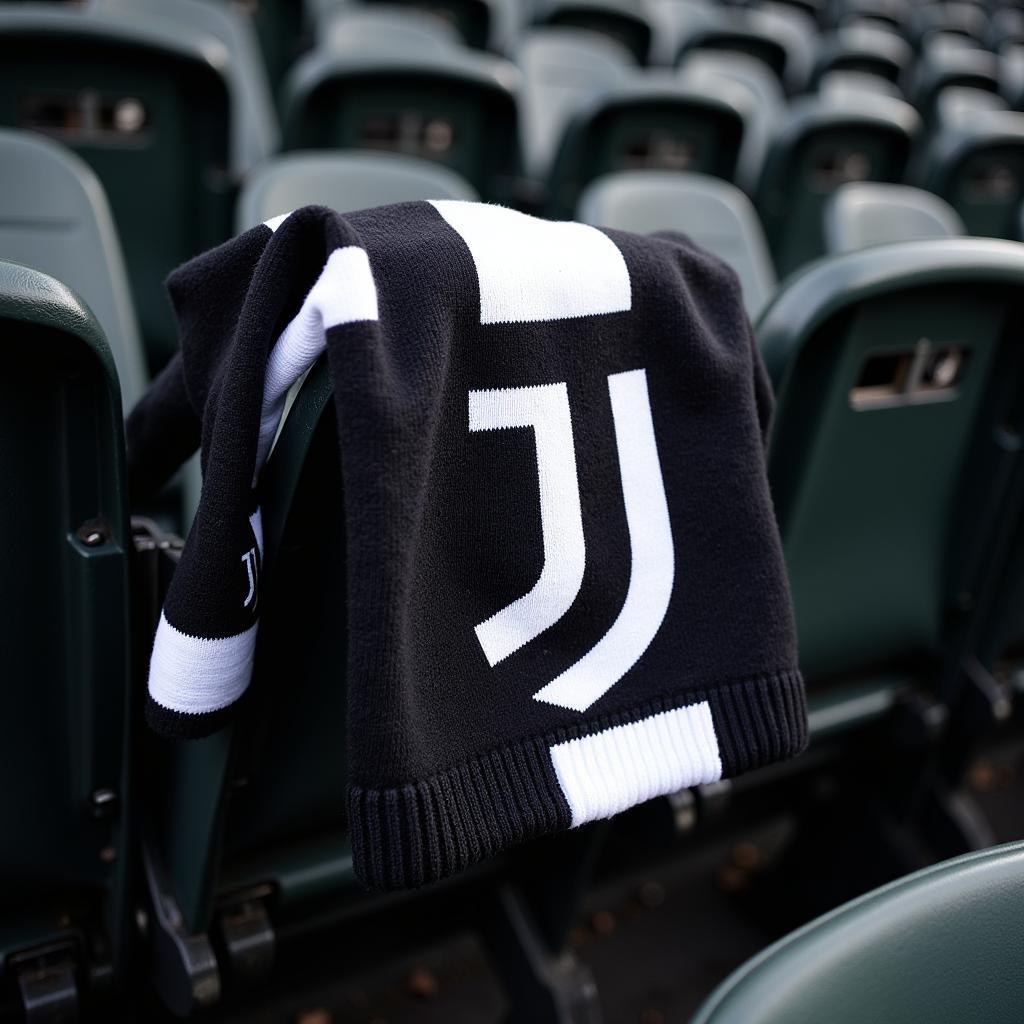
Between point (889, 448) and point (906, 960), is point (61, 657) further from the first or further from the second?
point (889, 448)

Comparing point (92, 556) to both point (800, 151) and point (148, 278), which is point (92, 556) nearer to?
point (148, 278)

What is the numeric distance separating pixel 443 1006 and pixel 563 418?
1077 mm

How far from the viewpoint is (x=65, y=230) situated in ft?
4.50

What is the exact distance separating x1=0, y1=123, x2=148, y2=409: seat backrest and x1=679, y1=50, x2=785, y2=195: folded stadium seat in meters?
2.58

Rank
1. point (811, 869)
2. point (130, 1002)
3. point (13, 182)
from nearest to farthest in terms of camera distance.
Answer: point (130, 1002)
point (13, 182)
point (811, 869)

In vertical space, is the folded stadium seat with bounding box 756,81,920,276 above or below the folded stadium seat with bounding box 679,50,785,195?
above

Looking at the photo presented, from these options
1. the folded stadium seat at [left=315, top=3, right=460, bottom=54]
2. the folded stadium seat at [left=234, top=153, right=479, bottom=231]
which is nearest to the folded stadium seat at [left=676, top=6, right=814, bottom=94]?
the folded stadium seat at [left=315, top=3, right=460, bottom=54]

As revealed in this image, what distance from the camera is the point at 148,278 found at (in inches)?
79.3

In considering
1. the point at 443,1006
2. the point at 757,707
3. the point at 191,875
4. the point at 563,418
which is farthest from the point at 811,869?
the point at 563,418

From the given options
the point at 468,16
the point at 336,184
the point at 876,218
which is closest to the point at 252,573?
the point at 336,184

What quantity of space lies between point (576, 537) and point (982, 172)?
260 cm

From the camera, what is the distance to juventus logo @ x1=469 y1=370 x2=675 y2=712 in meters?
0.74

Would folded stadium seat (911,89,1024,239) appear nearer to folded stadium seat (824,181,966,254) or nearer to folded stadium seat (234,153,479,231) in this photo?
folded stadium seat (824,181,966,254)

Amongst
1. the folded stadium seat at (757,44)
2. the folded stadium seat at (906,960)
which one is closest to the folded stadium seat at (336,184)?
the folded stadium seat at (906,960)
